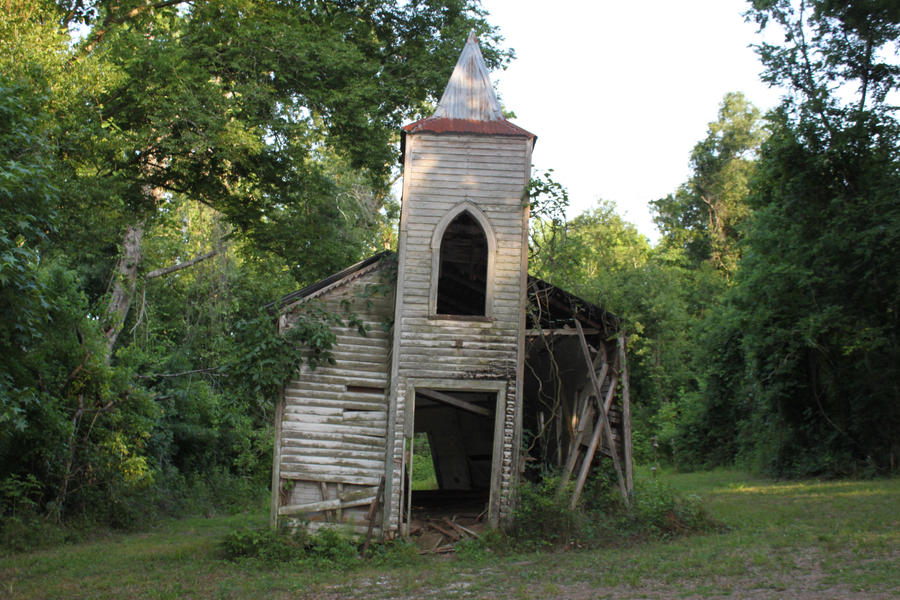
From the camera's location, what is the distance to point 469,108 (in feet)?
50.1

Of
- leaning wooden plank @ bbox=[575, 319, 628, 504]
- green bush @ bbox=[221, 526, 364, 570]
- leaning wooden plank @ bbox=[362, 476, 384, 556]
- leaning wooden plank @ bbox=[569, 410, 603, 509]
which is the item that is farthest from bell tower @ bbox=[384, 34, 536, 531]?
leaning wooden plank @ bbox=[575, 319, 628, 504]

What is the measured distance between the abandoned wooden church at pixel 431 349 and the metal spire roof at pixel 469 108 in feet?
0.11

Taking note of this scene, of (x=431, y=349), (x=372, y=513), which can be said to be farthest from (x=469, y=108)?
(x=372, y=513)

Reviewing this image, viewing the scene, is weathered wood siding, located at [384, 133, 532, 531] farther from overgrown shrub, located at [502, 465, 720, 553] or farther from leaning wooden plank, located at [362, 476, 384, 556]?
overgrown shrub, located at [502, 465, 720, 553]

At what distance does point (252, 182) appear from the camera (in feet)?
68.5

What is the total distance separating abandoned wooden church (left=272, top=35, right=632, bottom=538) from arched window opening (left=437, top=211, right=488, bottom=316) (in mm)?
1124

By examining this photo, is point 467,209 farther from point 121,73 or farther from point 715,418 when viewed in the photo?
point 715,418

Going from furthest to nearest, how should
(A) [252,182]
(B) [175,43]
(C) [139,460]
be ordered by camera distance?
(A) [252,182], (C) [139,460], (B) [175,43]

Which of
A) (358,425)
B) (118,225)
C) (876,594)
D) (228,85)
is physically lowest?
(876,594)

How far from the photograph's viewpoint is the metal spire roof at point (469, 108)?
47.9ft

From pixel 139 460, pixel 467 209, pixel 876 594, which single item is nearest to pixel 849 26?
pixel 467 209

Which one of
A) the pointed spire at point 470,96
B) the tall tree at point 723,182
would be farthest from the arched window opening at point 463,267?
the tall tree at point 723,182

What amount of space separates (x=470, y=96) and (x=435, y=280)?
3.76 metres

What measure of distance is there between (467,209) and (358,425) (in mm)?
4171
